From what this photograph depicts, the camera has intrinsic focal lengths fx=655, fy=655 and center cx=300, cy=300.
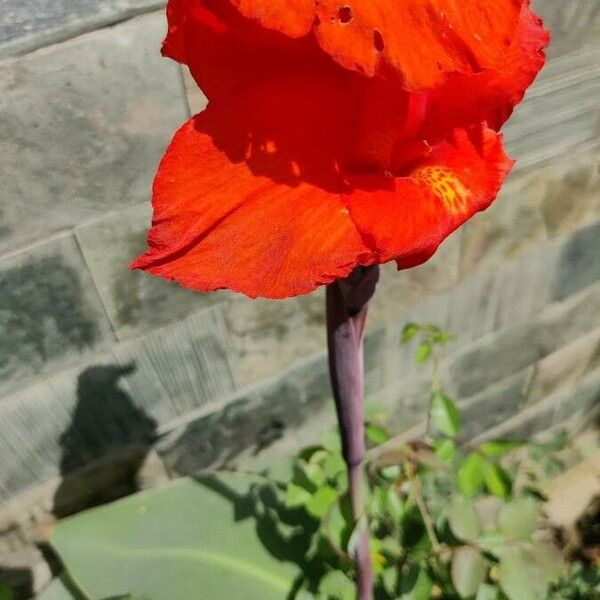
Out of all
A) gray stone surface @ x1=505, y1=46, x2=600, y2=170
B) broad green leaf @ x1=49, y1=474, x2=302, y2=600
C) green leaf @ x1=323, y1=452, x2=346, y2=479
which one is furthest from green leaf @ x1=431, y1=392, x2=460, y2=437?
gray stone surface @ x1=505, y1=46, x2=600, y2=170

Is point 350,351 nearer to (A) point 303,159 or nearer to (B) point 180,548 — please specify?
(A) point 303,159

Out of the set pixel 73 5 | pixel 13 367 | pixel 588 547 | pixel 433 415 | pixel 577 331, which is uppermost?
pixel 73 5

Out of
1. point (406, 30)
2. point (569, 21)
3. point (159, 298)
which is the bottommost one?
point (159, 298)

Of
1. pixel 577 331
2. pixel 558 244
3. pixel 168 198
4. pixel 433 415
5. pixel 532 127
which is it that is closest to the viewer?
pixel 168 198

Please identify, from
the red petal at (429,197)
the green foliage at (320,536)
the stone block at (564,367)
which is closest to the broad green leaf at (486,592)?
the green foliage at (320,536)

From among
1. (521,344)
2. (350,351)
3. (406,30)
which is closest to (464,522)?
(350,351)

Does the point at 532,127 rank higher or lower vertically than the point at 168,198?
lower

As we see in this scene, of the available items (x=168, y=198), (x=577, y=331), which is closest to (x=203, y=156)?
(x=168, y=198)

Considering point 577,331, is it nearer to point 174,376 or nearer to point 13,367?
point 174,376
